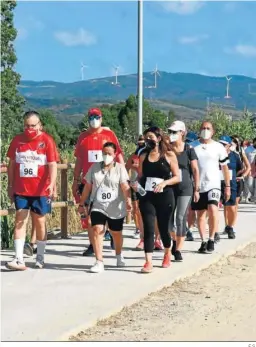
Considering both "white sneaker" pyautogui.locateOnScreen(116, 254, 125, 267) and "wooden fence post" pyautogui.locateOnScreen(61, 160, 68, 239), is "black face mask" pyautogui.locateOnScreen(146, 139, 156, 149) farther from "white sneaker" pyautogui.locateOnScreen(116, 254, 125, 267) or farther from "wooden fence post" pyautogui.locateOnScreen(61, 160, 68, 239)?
"wooden fence post" pyautogui.locateOnScreen(61, 160, 68, 239)

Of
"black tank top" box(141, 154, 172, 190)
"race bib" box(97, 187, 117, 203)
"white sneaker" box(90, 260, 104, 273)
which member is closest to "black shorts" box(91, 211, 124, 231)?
"race bib" box(97, 187, 117, 203)

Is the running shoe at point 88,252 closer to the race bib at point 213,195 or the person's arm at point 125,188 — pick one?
the person's arm at point 125,188

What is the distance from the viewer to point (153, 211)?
10.6m

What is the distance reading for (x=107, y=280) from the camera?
32.5 feet

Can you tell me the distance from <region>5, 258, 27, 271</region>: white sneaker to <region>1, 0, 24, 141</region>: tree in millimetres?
45234

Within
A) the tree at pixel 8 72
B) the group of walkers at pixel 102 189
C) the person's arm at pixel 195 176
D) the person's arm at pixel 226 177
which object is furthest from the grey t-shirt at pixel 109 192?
the tree at pixel 8 72

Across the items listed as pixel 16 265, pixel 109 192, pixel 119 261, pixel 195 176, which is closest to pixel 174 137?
pixel 195 176

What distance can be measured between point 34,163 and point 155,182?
1.53m

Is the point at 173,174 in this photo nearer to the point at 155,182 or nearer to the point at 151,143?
the point at 155,182

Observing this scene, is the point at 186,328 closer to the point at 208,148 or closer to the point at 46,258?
the point at 46,258

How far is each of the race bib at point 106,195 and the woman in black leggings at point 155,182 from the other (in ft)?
1.26

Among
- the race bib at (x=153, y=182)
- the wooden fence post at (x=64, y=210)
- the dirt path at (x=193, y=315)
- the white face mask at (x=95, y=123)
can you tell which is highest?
the white face mask at (x=95, y=123)

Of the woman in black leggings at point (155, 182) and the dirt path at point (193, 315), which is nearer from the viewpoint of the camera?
the dirt path at point (193, 315)

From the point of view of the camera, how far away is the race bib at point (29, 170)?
10344 millimetres
